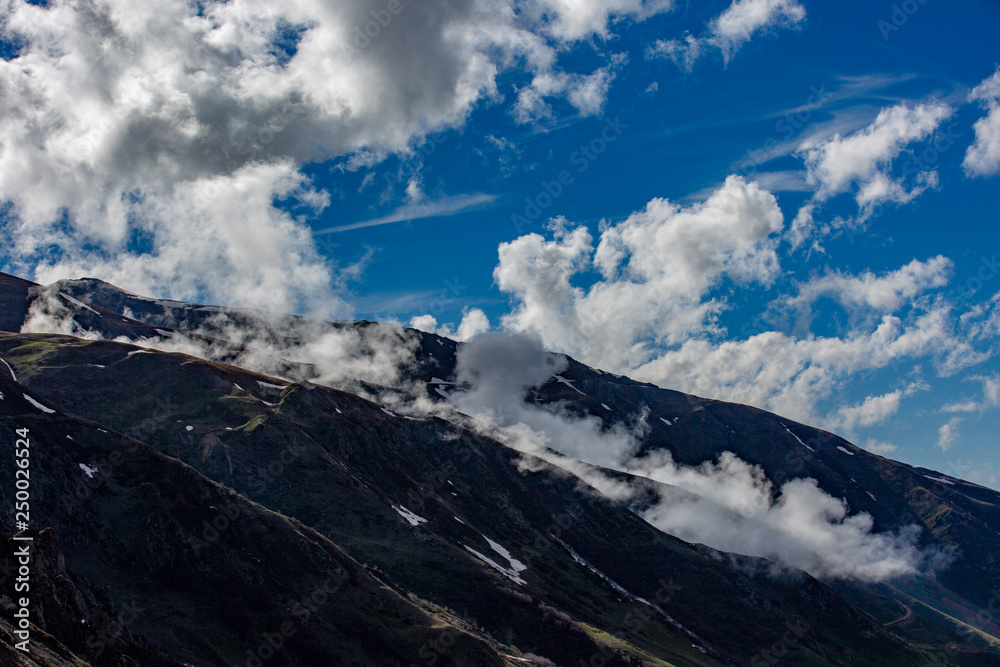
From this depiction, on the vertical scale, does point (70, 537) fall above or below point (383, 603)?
below

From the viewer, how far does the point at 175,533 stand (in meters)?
139

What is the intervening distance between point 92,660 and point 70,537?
225 feet

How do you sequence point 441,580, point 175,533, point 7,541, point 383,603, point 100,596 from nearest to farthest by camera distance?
1. point 7,541
2. point 100,596
3. point 175,533
4. point 383,603
5. point 441,580

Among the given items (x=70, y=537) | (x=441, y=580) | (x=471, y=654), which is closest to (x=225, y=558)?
(x=70, y=537)

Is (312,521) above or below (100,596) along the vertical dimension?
above

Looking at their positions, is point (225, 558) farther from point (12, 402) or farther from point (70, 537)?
point (12, 402)

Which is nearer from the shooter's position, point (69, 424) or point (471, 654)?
point (471, 654)

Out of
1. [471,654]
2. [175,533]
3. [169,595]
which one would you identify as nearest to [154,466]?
[175,533]

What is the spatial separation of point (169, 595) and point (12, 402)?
6791cm

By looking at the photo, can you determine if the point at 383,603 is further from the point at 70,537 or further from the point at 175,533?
the point at 70,537

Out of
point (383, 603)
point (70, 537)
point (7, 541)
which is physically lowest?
point (70, 537)

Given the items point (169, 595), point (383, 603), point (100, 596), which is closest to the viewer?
point (100, 596)

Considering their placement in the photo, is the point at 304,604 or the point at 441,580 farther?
the point at 441,580

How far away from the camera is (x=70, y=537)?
128375 millimetres
